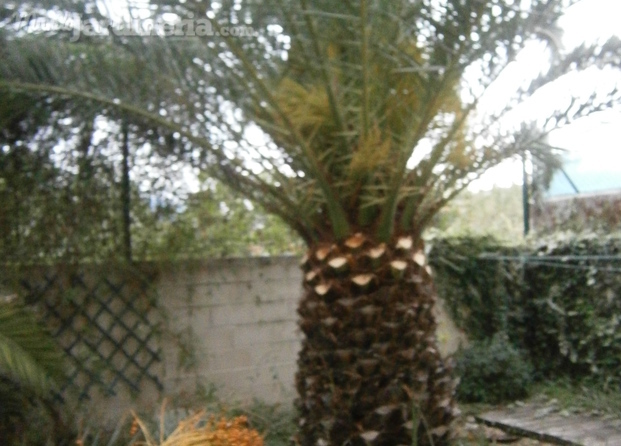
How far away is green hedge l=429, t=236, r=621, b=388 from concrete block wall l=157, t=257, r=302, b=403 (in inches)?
74.8

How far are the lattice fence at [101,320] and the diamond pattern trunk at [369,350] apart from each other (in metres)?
1.86

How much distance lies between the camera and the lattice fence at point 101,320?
17.8 ft

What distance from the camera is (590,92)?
479 cm

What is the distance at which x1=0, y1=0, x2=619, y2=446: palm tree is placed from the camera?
13.1 ft

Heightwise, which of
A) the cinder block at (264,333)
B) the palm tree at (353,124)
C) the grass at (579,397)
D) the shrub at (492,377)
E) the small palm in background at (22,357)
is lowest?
the grass at (579,397)

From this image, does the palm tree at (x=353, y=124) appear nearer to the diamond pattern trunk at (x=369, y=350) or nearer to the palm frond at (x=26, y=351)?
the diamond pattern trunk at (x=369, y=350)

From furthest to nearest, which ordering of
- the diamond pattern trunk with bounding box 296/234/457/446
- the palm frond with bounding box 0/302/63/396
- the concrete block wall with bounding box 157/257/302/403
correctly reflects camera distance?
1. the concrete block wall with bounding box 157/257/302/403
2. the diamond pattern trunk with bounding box 296/234/457/446
3. the palm frond with bounding box 0/302/63/396

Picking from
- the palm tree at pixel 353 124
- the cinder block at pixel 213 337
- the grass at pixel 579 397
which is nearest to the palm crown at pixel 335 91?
the palm tree at pixel 353 124

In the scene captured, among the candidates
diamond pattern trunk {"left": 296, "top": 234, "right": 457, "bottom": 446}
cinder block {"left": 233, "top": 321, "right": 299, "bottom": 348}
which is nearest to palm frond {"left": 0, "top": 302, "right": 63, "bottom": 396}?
diamond pattern trunk {"left": 296, "top": 234, "right": 457, "bottom": 446}

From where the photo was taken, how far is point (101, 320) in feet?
18.5

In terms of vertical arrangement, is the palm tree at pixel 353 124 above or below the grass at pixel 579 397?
above

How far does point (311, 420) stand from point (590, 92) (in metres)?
2.77

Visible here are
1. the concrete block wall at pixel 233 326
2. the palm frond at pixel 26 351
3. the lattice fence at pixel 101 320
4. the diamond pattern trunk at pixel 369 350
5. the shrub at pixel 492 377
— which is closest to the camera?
the palm frond at pixel 26 351

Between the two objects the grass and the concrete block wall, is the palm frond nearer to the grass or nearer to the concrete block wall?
the concrete block wall
